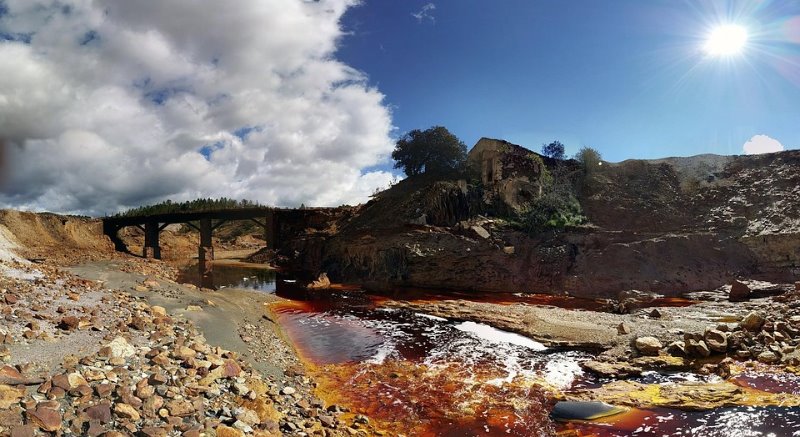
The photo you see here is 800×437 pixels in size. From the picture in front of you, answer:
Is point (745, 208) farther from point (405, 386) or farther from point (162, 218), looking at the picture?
point (162, 218)

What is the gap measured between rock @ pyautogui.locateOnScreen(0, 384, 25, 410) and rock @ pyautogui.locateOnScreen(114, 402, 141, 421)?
4.17 feet

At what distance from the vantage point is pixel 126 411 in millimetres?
6102

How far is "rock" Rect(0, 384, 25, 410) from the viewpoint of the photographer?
5.67m

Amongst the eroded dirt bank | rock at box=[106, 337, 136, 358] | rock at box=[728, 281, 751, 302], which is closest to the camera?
the eroded dirt bank

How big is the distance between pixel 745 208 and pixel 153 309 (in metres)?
44.4

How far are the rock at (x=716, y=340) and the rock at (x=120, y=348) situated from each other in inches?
660

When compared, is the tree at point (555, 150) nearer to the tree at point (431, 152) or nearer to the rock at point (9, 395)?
the tree at point (431, 152)

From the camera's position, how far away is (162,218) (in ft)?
200

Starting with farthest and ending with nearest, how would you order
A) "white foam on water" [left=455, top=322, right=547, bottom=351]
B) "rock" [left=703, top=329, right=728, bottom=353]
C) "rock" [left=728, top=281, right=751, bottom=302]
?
"rock" [left=728, top=281, right=751, bottom=302], "white foam on water" [left=455, top=322, right=547, bottom=351], "rock" [left=703, top=329, right=728, bottom=353]

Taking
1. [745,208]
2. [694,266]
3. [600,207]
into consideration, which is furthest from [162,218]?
[745,208]

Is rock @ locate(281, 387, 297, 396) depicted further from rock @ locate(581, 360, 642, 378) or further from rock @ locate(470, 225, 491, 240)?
rock @ locate(470, 225, 491, 240)

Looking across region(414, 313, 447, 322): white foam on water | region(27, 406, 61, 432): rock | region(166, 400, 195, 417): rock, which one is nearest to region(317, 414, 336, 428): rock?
region(166, 400, 195, 417): rock

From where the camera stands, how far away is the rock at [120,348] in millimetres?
8055

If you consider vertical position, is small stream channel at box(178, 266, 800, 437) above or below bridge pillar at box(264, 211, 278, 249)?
below
